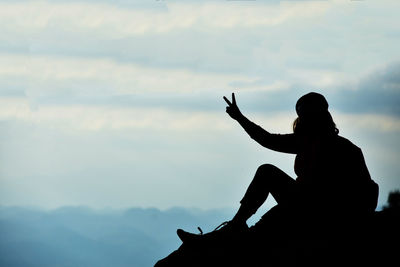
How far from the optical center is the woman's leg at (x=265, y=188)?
525 inches

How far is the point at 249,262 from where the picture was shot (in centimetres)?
1405

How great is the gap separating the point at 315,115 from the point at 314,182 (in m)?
1.21

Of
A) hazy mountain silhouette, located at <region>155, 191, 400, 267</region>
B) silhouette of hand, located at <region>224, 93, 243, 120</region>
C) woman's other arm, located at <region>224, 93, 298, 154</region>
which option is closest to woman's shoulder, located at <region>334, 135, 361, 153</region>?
woman's other arm, located at <region>224, 93, 298, 154</region>

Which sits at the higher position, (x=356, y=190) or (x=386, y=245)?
(x=356, y=190)

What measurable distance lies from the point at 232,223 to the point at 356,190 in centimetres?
235

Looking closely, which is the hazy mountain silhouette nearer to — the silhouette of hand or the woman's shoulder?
the woman's shoulder

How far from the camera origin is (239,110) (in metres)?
14.7

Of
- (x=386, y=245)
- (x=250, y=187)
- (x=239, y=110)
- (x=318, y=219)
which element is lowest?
(x=386, y=245)

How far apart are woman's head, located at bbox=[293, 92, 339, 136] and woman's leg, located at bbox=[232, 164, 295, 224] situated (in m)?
0.99

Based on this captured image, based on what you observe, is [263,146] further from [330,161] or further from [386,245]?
[386,245]

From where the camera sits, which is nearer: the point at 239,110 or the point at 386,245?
the point at 386,245

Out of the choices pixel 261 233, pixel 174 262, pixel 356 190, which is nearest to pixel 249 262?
pixel 261 233

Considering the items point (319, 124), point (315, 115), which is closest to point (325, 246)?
point (319, 124)

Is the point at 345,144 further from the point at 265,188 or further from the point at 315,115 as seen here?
the point at 265,188
